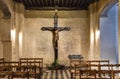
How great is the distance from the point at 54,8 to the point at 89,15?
257 centimetres

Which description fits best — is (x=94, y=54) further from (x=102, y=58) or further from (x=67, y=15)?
(x=67, y=15)

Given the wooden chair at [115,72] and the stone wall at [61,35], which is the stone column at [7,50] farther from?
the wooden chair at [115,72]

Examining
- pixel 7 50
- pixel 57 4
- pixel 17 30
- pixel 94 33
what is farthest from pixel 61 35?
pixel 7 50

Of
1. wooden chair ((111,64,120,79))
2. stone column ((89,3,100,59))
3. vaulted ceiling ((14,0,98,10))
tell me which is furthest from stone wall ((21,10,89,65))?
wooden chair ((111,64,120,79))

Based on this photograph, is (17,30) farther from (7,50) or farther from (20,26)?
(7,50)

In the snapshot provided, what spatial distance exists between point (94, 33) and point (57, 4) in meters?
3.33

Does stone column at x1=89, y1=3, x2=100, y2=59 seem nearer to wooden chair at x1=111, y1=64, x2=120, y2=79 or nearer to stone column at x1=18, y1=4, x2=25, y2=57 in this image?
stone column at x1=18, y1=4, x2=25, y2=57

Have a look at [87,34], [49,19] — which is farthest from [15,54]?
[87,34]

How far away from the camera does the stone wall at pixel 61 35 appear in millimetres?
18359

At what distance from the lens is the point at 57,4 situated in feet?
57.4

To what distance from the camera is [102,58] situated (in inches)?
614

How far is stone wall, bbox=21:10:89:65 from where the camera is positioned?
1836cm

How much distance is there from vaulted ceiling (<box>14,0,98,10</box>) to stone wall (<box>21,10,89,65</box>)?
1.23ft

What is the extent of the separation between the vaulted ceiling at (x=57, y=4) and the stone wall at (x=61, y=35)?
0.37 m
